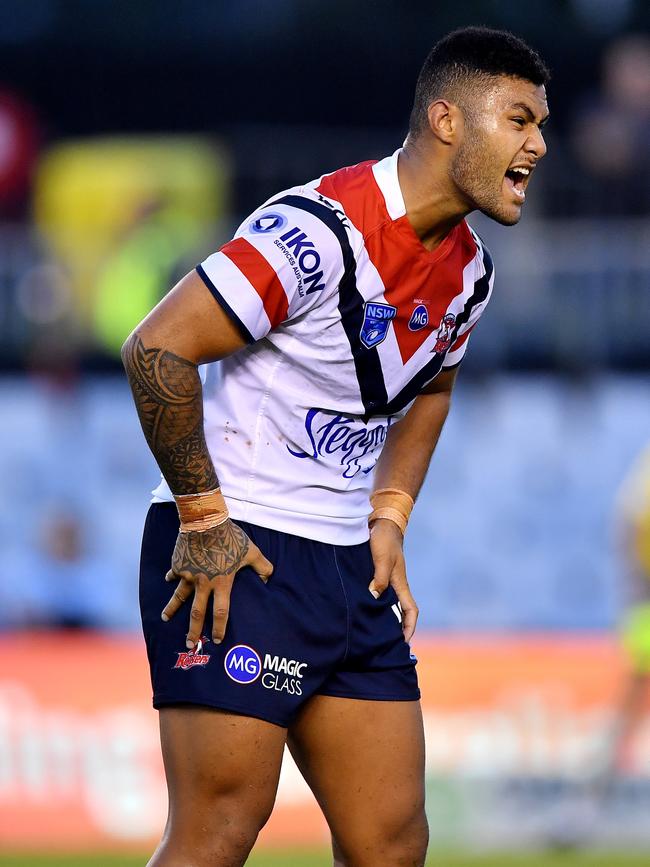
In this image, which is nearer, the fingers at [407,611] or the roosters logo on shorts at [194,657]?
the roosters logo on shorts at [194,657]

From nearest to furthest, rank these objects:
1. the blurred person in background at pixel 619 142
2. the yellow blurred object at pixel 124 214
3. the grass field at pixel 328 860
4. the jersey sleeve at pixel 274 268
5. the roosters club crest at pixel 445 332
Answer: the jersey sleeve at pixel 274 268
the roosters club crest at pixel 445 332
the grass field at pixel 328 860
the yellow blurred object at pixel 124 214
the blurred person in background at pixel 619 142

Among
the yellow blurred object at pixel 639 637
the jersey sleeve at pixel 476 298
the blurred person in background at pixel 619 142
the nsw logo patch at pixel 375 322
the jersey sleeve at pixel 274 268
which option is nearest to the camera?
the jersey sleeve at pixel 274 268

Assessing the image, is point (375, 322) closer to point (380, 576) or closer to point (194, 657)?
point (380, 576)

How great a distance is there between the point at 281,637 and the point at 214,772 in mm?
329

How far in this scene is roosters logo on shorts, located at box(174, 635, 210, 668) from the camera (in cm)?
337

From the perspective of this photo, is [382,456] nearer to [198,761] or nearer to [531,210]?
[198,761]

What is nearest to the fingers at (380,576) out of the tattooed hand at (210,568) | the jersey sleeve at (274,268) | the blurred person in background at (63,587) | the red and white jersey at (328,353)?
the red and white jersey at (328,353)

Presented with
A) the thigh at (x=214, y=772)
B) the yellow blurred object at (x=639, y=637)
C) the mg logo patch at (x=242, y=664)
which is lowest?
the yellow blurred object at (x=639, y=637)

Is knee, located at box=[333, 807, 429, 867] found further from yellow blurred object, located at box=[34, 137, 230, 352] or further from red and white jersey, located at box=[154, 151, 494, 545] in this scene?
yellow blurred object, located at box=[34, 137, 230, 352]

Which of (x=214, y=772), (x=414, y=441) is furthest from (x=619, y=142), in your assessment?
(x=214, y=772)

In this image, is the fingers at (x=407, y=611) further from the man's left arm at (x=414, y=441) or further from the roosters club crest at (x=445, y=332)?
the roosters club crest at (x=445, y=332)

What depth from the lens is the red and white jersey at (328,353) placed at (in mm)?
3375

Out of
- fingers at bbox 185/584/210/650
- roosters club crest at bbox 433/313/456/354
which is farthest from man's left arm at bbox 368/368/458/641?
fingers at bbox 185/584/210/650

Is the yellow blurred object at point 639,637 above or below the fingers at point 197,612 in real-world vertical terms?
below
